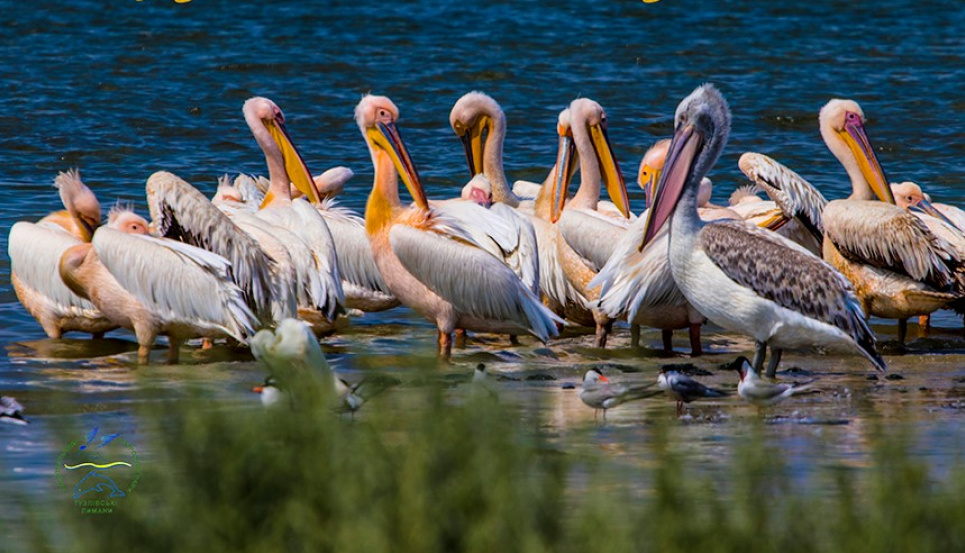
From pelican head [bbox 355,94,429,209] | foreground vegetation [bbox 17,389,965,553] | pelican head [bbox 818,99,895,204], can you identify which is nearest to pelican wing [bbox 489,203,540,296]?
pelican head [bbox 355,94,429,209]

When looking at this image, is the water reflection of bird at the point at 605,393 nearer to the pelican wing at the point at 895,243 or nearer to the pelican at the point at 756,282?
the pelican at the point at 756,282

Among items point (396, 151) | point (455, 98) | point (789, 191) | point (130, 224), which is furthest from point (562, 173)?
point (455, 98)

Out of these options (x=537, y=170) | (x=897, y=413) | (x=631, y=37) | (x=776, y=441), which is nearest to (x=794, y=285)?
(x=897, y=413)

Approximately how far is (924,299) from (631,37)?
45.3 feet

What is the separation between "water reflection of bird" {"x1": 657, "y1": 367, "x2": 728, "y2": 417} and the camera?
17.8 feet

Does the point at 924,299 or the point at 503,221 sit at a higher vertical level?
the point at 503,221

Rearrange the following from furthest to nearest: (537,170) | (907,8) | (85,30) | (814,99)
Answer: (907,8) < (85,30) < (814,99) < (537,170)

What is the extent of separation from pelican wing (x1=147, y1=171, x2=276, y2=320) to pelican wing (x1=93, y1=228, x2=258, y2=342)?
0.19 metres

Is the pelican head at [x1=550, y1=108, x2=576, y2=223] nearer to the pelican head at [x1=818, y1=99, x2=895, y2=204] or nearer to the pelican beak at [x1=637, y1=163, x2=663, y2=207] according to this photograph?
the pelican beak at [x1=637, y1=163, x2=663, y2=207]

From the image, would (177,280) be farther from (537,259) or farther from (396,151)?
(537,259)

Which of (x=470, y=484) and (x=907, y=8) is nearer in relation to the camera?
(x=470, y=484)

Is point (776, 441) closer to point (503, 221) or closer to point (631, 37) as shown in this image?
point (503, 221)

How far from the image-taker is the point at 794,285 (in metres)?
6.08

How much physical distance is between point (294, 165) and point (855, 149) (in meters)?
3.13
